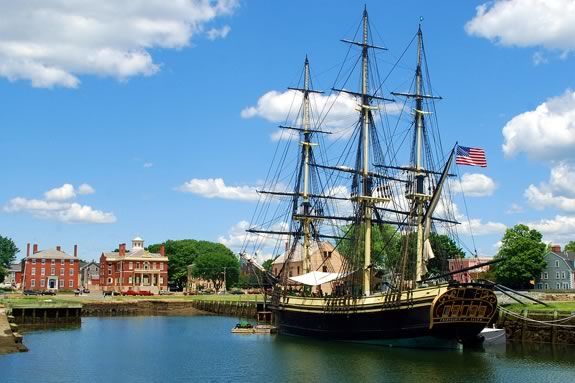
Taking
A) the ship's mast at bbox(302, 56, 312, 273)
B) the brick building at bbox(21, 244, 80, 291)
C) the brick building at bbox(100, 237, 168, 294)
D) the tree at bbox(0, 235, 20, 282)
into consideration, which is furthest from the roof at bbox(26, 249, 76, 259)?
the ship's mast at bbox(302, 56, 312, 273)

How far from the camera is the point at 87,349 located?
52094mm

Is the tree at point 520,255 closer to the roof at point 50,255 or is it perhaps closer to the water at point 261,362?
the water at point 261,362

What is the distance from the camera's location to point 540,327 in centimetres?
5225

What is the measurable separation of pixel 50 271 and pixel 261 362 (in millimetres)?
103468

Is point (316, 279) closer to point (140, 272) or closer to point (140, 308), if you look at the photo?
point (140, 308)

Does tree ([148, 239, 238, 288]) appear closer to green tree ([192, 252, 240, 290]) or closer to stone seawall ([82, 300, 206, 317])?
green tree ([192, 252, 240, 290])

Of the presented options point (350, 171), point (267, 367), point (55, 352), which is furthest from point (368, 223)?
point (55, 352)

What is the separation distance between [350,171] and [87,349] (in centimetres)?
2800

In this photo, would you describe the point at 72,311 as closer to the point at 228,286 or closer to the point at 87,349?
the point at 87,349

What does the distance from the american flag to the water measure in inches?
546

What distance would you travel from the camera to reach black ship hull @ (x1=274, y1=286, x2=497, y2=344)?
48781 mm

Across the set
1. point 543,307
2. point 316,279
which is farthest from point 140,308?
point 543,307

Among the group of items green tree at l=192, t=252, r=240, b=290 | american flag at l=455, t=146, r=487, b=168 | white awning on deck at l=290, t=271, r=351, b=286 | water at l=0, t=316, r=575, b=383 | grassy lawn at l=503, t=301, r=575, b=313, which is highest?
american flag at l=455, t=146, r=487, b=168

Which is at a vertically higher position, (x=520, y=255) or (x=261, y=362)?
(x=520, y=255)
